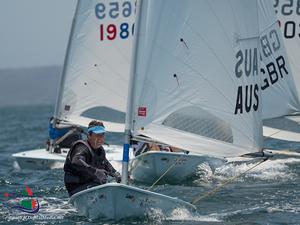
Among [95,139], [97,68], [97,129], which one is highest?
[97,68]

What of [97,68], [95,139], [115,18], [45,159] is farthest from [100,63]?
[95,139]

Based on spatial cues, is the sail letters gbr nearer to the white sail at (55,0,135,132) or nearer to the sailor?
the sailor

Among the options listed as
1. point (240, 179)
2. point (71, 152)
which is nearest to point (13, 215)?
point (71, 152)

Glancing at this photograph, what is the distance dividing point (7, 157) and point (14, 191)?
7.35 m

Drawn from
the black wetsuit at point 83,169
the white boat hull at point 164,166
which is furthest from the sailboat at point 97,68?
the black wetsuit at point 83,169

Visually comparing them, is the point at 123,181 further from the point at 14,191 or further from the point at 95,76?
the point at 95,76

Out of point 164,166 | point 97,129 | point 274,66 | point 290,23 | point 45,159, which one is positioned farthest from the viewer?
point 45,159

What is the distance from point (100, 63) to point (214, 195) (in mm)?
5256

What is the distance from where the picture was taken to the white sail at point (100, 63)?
15.6 m

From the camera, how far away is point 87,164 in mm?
9117

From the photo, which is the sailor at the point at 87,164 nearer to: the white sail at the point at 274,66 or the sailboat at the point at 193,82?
the sailboat at the point at 193,82

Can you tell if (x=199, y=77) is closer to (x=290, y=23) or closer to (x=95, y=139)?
(x=95, y=139)

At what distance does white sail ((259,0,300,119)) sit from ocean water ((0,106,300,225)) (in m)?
0.74

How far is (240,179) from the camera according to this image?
12.8 m
